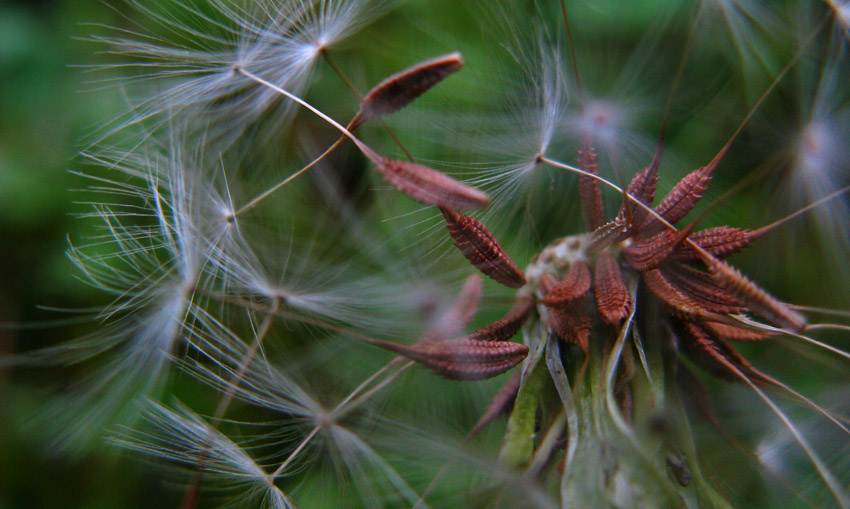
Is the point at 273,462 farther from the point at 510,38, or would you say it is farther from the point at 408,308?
the point at 510,38

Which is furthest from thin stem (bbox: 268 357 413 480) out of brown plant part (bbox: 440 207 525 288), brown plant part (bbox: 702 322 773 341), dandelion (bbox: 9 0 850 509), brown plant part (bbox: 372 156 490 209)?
brown plant part (bbox: 702 322 773 341)

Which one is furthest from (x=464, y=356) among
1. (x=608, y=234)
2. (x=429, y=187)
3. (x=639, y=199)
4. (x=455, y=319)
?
(x=639, y=199)

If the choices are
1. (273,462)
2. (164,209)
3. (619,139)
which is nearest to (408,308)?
(273,462)

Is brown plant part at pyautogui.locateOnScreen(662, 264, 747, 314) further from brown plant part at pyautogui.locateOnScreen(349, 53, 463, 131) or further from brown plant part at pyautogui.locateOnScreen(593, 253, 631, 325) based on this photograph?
brown plant part at pyautogui.locateOnScreen(349, 53, 463, 131)

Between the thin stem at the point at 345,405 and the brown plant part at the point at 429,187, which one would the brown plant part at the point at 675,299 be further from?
the thin stem at the point at 345,405

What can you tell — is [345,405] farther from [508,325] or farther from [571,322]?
[571,322]

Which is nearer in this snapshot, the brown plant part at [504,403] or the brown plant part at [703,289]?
the brown plant part at [703,289]

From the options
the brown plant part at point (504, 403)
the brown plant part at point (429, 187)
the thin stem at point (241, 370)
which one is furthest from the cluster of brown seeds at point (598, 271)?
the thin stem at point (241, 370)
